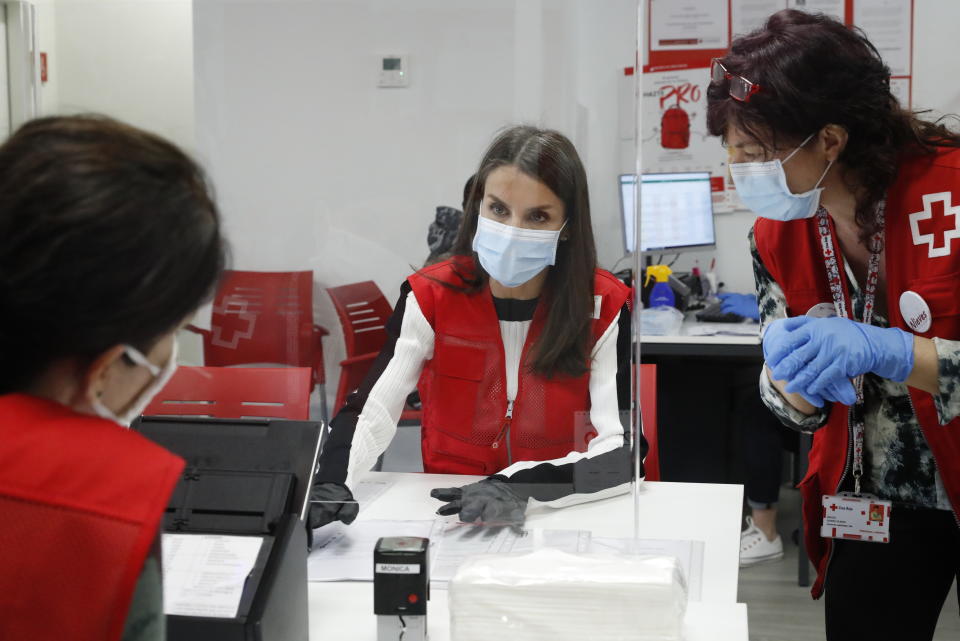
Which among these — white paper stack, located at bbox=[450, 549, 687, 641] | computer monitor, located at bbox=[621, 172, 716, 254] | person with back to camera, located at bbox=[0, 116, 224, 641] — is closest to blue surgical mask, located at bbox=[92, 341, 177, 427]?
person with back to camera, located at bbox=[0, 116, 224, 641]

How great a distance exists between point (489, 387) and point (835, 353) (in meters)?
0.63

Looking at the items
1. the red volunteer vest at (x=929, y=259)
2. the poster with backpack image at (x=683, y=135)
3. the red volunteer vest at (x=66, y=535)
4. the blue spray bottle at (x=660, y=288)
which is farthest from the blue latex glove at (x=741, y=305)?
the red volunteer vest at (x=66, y=535)

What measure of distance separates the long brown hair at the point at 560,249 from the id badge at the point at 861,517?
0.49 m

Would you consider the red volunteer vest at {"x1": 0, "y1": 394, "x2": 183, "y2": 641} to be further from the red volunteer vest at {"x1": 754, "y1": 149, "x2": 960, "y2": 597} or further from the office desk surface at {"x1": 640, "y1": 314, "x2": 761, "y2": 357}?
the office desk surface at {"x1": 640, "y1": 314, "x2": 761, "y2": 357}

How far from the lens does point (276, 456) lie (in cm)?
123

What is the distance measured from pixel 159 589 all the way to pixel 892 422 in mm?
1152

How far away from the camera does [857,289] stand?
148 cm

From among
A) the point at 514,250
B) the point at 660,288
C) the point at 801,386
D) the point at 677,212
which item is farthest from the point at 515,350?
the point at 677,212

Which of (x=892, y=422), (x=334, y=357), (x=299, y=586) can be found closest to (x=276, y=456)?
(x=299, y=586)

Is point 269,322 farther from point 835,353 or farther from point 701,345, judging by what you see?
point 701,345

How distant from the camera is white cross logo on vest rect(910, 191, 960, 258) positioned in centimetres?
130

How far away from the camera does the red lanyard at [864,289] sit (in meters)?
1.44

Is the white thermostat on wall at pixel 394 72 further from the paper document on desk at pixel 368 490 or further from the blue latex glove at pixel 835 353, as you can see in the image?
the blue latex glove at pixel 835 353

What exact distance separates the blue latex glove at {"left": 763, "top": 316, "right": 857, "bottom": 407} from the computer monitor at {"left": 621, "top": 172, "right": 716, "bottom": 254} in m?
2.31
